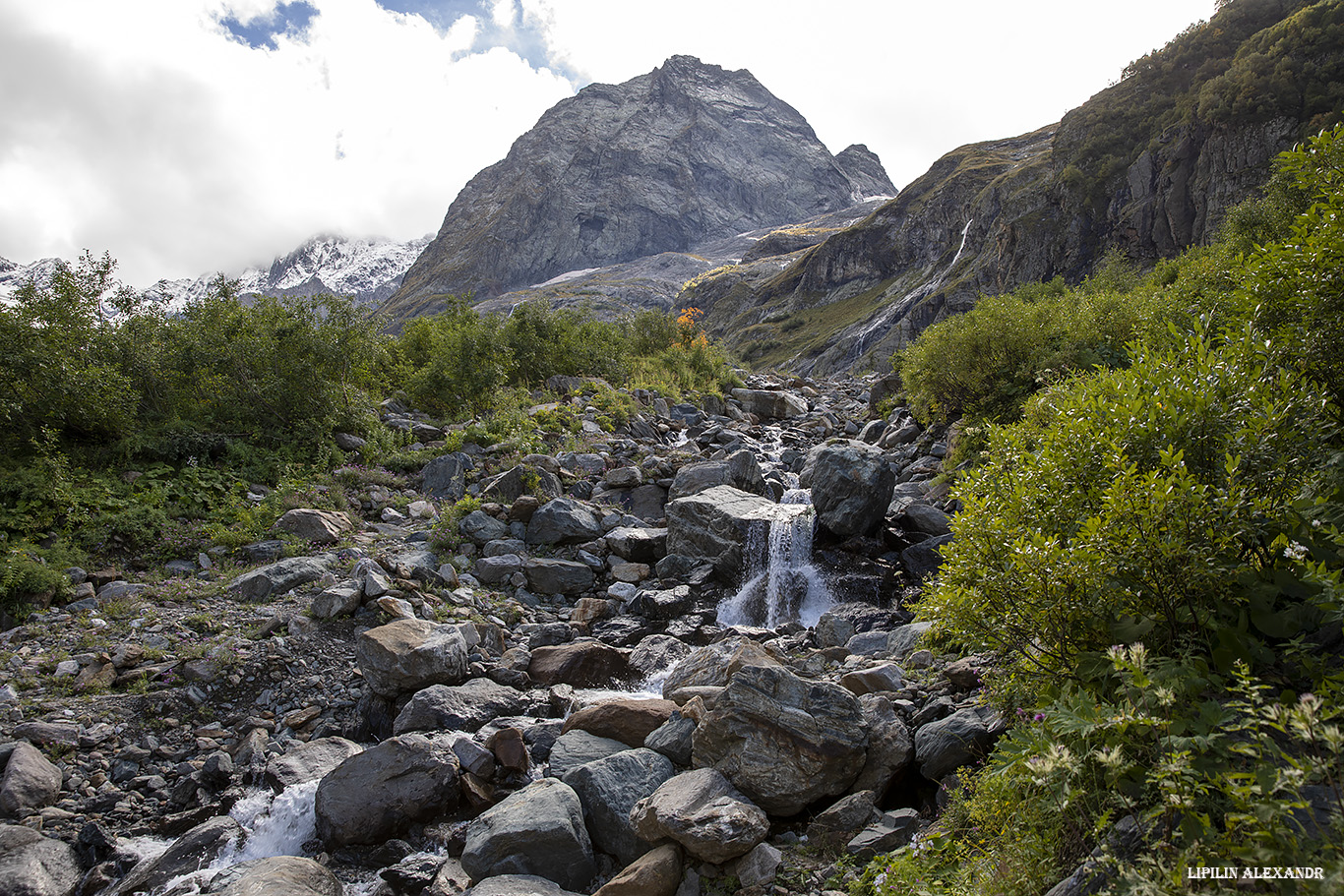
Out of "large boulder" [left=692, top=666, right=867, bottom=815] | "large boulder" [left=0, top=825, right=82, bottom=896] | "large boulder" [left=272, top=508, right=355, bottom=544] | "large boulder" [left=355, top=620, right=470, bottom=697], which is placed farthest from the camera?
"large boulder" [left=272, top=508, right=355, bottom=544]

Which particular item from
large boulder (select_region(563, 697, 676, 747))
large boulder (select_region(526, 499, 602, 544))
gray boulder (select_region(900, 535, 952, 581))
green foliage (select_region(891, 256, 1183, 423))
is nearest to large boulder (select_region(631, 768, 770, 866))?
large boulder (select_region(563, 697, 676, 747))

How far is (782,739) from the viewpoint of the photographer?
5.54 metres

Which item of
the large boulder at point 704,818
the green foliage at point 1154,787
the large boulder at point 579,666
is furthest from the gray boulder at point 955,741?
the large boulder at point 579,666

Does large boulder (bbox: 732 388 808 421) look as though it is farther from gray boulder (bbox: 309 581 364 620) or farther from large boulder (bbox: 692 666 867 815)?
large boulder (bbox: 692 666 867 815)

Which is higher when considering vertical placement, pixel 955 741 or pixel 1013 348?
pixel 1013 348

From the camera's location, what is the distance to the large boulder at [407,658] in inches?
297

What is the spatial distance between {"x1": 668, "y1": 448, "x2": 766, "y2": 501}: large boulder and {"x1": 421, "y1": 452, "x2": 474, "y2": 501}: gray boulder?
5.07m

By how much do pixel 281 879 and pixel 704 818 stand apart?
3.63 metres

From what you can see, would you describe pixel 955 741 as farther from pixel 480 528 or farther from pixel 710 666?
pixel 480 528

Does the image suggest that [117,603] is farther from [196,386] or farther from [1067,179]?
[1067,179]

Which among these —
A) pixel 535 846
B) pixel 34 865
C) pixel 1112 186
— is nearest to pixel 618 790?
pixel 535 846

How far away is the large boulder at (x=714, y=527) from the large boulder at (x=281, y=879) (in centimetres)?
845

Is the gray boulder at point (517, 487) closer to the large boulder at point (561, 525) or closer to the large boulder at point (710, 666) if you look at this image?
the large boulder at point (561, 525)

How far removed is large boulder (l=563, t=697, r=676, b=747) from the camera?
22.1ft
